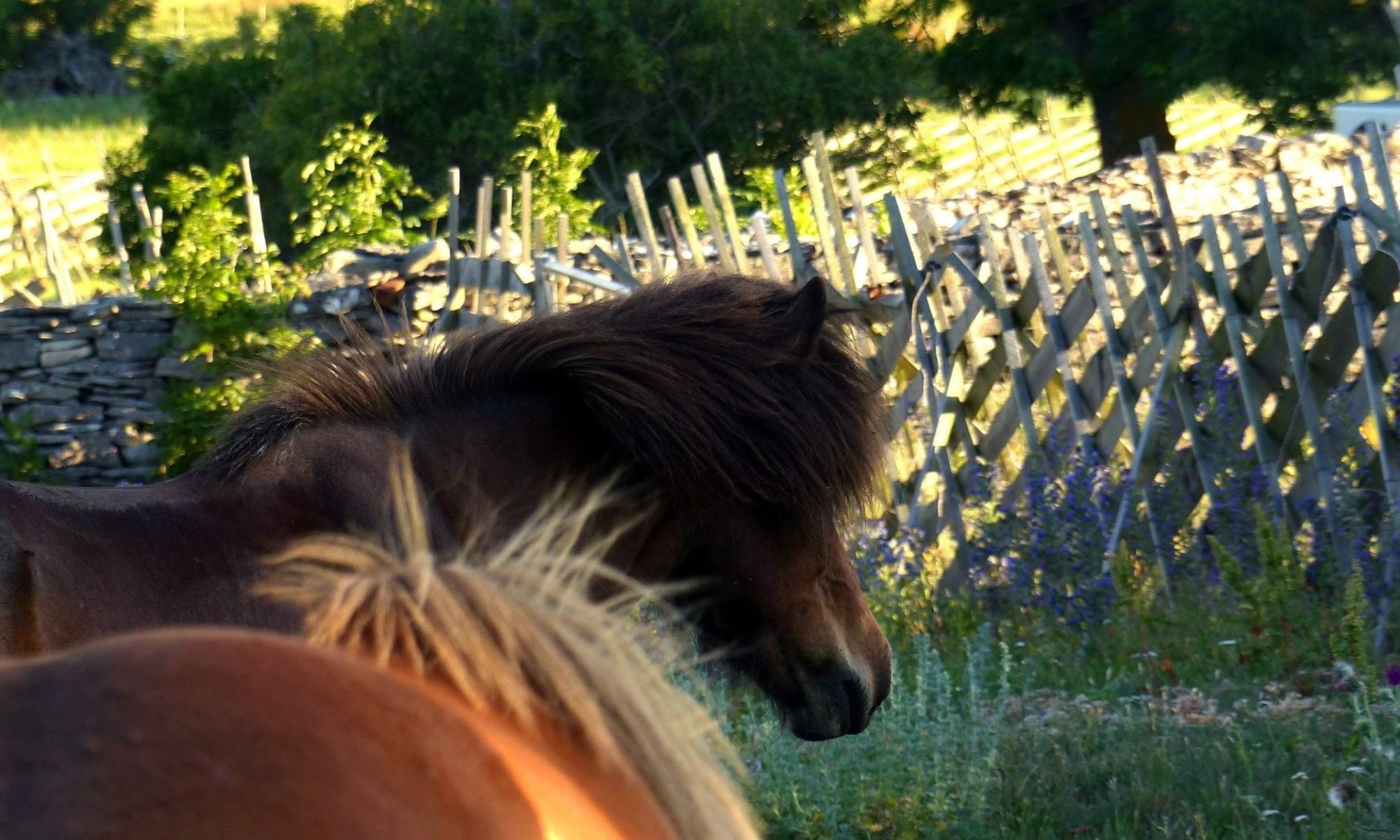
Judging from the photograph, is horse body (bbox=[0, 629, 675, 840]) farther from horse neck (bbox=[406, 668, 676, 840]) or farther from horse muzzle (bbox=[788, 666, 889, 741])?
horse muzzle (bbox=[788, 666, 889, 741])

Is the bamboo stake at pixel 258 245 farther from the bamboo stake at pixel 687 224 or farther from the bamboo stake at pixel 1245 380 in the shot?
the bamboo stake at pixel 1245 380

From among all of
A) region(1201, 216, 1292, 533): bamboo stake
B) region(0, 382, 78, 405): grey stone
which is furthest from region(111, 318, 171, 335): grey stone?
region(1201, 216, 1292, 533): bamboo stake

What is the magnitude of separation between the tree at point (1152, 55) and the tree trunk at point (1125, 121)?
0.06 ft

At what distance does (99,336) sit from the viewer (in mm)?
8586

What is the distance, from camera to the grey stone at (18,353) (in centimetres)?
867

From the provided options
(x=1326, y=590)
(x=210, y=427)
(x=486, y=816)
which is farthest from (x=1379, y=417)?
(x=210, y=427)

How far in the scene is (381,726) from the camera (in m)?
0.86

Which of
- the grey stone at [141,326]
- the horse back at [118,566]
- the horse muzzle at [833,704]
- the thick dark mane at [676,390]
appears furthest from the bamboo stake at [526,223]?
the horse back at [118,566]

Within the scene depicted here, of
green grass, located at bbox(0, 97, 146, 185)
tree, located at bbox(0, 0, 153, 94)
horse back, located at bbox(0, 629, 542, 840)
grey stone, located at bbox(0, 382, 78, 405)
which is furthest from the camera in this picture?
tree, located at bbox(0, 0, 153, 94)

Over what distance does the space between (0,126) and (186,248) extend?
963 inches

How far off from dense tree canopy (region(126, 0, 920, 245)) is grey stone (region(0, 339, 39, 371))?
4.87 meters

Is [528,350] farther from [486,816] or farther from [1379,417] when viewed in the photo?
[1379,417]

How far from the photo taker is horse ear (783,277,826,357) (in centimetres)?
245

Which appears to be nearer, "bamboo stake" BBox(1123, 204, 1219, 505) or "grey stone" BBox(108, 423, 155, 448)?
"bamboo stake" BBox(1123, 204, 1219, 505)
